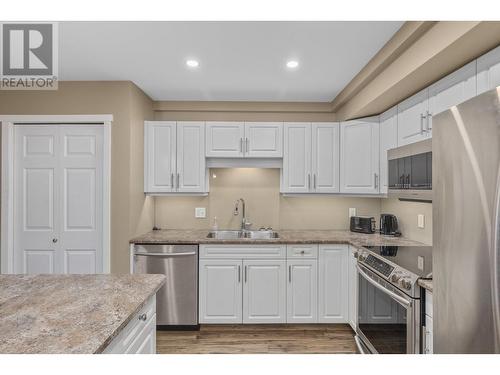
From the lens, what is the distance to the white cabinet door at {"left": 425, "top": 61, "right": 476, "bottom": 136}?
1.80 m

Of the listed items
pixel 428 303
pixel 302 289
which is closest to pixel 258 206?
pixel 302 289

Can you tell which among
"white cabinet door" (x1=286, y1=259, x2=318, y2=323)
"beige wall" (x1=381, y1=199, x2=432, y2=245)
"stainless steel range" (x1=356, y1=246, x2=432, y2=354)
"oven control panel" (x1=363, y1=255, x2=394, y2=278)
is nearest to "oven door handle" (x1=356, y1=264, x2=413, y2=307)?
"stainless steel range" (x1=356, y1=246, x2=432, y2=354)

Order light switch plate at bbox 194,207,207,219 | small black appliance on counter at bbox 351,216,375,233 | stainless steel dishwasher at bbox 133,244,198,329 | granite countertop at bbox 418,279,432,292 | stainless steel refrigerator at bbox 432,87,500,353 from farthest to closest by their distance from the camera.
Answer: light switch plate at bbox 194,207,207,219, small black appliance on counter at bbox 351,216,375,233, stainless steel dishwasher at bbox 133,244,198,329, granite countertop at bbox 418,279,432,292, stainless steel refrigerator at bbox 432,87,500,353

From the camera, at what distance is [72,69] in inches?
105

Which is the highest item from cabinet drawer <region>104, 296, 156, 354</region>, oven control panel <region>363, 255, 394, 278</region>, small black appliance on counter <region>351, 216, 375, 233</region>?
small black appliance on counter <region>351, 216, 375, 233</region>

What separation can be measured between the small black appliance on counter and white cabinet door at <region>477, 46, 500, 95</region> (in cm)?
187

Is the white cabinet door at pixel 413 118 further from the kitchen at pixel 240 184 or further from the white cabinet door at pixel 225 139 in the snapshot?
the white cabinet door at pixel 225 139

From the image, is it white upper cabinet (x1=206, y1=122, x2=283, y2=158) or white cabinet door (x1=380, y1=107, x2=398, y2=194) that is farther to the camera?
white upper cabinet (x1=206, y1=122, x2=283, y2=158)

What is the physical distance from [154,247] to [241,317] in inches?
43.5

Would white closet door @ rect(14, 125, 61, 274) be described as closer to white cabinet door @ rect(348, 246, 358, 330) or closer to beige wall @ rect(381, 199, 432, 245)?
white cabinet door @ rect(348, 246, 358, 330)

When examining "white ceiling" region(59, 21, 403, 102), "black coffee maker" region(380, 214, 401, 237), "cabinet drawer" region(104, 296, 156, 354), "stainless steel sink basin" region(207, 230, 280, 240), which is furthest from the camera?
"stainless steel sink basin" region(207, 230, 280, 240)
